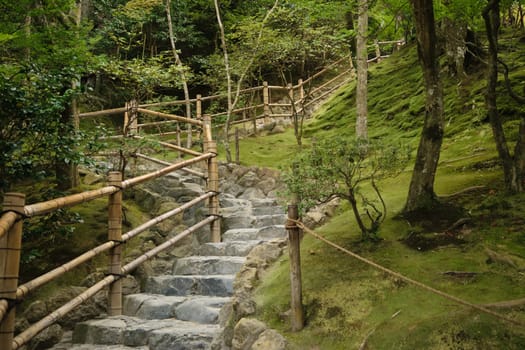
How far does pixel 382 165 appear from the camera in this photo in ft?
14.1

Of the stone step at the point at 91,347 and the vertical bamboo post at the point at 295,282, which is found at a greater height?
the vertical bamboo post at the point at 295,282

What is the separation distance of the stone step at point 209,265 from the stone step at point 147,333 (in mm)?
1183

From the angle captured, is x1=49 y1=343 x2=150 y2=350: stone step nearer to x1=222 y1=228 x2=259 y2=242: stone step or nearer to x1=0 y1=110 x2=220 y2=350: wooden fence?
x1=0 y1=110 x2=220 y2=350: wooden fence

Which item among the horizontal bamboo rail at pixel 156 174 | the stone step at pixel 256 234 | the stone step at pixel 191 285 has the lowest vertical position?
the stone step at pixel 191 285

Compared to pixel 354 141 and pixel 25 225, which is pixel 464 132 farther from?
pixel 25 225

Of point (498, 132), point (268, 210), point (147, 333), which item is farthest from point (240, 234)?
point (498, 132)

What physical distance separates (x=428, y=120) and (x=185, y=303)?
337 cm

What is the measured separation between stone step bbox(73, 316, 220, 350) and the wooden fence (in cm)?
39

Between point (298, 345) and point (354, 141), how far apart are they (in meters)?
1.89

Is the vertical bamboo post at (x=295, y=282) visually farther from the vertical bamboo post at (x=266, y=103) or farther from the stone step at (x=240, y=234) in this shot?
the vertical bamboo post at (x=266, y=103)

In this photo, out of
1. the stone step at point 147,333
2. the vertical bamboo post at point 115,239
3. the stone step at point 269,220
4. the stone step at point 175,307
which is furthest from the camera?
the stone step at point 269,220

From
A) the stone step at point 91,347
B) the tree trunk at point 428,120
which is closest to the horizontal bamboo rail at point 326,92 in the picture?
the tree trunk at point 428,120

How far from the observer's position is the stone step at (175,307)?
498 centimetres

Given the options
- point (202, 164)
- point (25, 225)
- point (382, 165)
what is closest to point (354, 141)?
point (382, 165)
